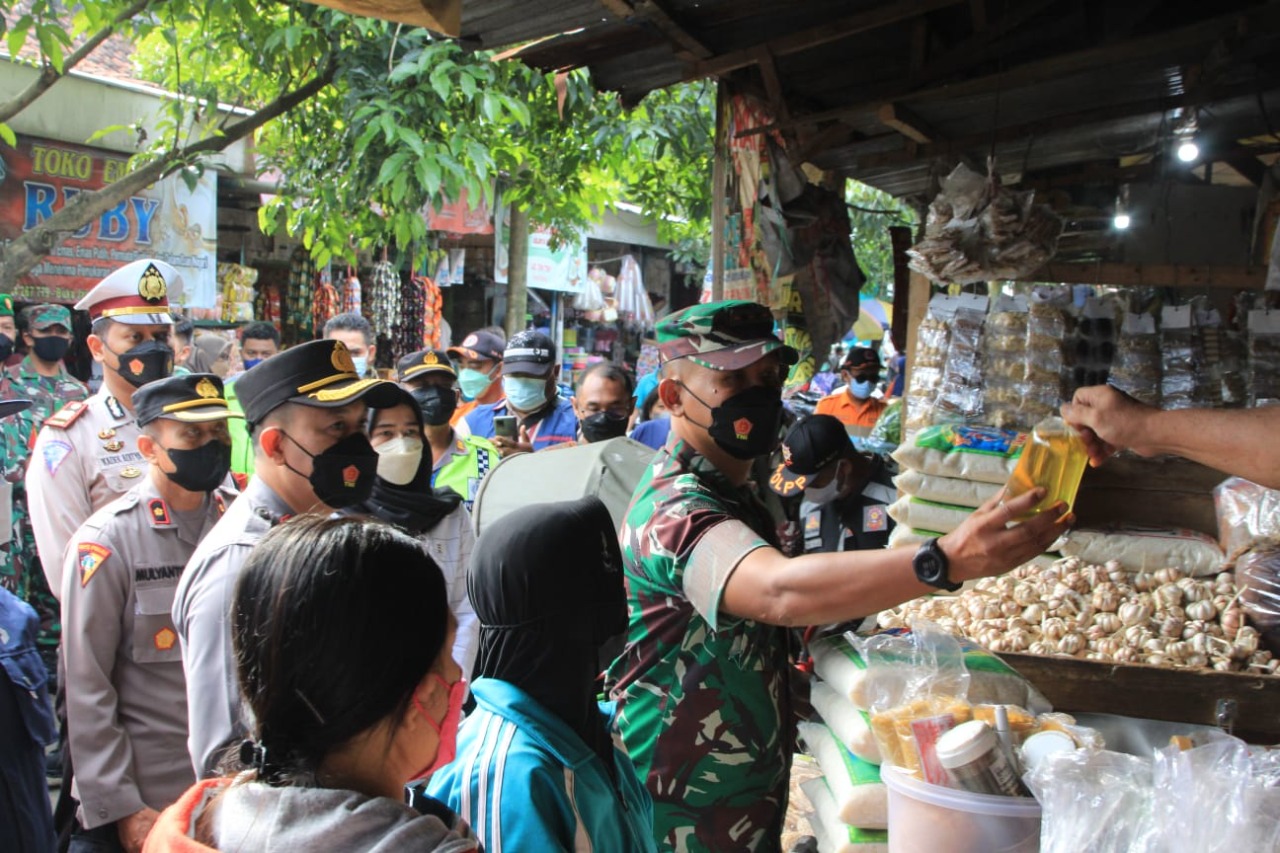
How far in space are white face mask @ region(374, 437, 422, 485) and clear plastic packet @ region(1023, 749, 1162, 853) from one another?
2450mm

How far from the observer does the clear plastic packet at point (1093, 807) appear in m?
1.56

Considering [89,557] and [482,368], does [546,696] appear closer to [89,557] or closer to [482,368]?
[89,557]

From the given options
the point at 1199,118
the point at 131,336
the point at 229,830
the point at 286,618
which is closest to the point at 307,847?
the point at 229,830

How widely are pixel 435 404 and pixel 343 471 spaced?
6.95 feet

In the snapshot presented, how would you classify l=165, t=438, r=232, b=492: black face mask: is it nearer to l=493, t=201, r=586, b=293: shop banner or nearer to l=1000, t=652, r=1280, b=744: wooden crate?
l=1000, t=652, r=1280, b=744: wooden crate

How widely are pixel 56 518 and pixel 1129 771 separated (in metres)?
3.45

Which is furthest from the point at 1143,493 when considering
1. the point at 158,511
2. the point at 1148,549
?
the point at 158,511

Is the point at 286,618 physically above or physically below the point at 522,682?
above

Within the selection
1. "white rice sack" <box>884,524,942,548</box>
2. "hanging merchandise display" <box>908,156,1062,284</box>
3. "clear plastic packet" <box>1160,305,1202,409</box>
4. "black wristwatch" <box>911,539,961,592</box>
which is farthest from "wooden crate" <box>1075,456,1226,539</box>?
"black wristwatch" <box>911,539,961,592</box>

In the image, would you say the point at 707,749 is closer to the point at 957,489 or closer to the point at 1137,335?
the point at 957,489

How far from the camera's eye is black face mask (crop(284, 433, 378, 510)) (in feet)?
8.43

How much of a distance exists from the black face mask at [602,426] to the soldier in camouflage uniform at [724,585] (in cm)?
258

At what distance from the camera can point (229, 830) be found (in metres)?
1.09

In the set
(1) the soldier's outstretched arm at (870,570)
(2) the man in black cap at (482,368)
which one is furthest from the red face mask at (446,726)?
(2) the man in black cap at (482,368)
